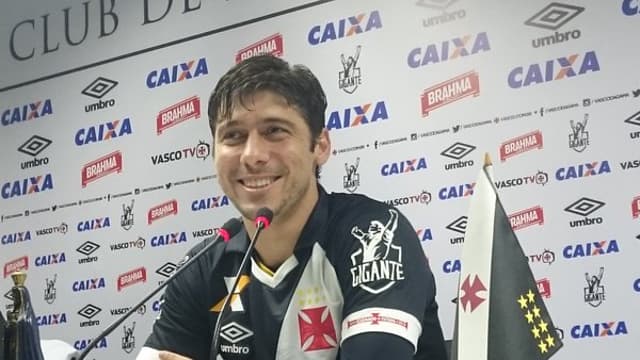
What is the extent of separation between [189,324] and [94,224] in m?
1.87

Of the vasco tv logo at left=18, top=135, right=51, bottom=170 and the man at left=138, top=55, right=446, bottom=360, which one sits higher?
the vasco tv logo at left=18, top=135, right=51, bottom=170

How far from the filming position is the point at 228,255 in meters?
1.58

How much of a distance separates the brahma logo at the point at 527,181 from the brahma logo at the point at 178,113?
1.28 meters

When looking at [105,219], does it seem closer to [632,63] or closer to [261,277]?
[261,277]

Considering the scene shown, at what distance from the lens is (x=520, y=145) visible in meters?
2.39

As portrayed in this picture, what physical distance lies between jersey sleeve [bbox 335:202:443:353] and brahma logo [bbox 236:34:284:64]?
155cm

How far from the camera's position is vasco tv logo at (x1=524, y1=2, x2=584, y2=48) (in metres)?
2.38

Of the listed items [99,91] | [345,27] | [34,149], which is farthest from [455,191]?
[34,149]

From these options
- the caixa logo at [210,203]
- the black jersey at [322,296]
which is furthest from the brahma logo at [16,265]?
the black jersey at [322,296]

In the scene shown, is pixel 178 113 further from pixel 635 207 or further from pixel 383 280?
pixel 383 280

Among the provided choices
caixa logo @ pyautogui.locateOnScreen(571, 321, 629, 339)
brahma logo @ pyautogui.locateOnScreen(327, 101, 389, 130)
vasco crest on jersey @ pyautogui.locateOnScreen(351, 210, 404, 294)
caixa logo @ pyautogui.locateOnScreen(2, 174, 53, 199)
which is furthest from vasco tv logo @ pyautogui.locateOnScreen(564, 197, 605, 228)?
caixa logo @ pyautogui.locateOnScreen(2, 174, 53, 199)

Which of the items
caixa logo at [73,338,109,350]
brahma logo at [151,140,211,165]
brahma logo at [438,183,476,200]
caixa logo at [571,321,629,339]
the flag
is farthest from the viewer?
caixa logo at [73,338,109,350]

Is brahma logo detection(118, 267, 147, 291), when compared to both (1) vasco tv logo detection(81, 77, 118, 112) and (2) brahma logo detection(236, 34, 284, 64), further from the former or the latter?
(2) brahma logo detection(236, 34, 284, 64)

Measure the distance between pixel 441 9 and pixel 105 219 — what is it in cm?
165
